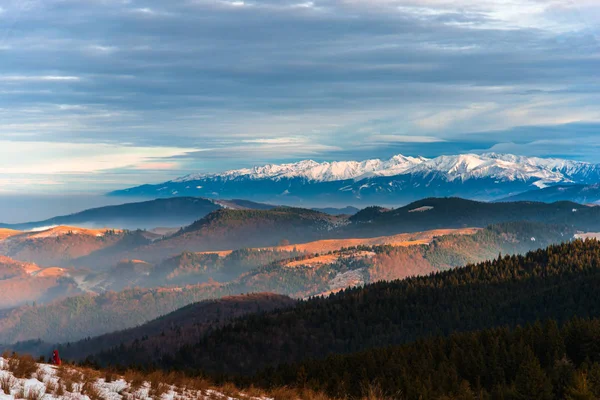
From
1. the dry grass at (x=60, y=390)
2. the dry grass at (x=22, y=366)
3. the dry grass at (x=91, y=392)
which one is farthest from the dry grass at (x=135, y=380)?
the dry grass at (x=22, y=366)

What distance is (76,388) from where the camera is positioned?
44.2m

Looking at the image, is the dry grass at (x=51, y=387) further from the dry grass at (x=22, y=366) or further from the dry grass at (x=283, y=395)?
the dry grass at (x=283, y=395)

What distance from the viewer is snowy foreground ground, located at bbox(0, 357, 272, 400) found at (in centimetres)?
4044

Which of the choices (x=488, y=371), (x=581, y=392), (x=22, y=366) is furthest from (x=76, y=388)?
(x=488, y=371)

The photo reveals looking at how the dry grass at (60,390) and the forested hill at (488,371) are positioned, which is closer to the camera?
the dry grass at (60,390)

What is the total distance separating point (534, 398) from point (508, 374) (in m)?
34.6

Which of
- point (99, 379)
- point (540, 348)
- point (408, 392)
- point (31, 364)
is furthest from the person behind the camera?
point (540, 348)

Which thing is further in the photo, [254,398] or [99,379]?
[254,398]

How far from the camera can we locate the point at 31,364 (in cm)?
4638

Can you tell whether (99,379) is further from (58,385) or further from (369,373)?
(369,373)

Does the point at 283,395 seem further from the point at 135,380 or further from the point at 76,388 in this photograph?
the point at 76,388

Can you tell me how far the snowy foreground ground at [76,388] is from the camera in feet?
133

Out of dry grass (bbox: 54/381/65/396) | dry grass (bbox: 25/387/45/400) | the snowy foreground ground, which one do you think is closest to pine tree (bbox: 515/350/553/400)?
the snowy foreground ground

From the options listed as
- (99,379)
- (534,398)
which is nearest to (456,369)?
(534,398)
